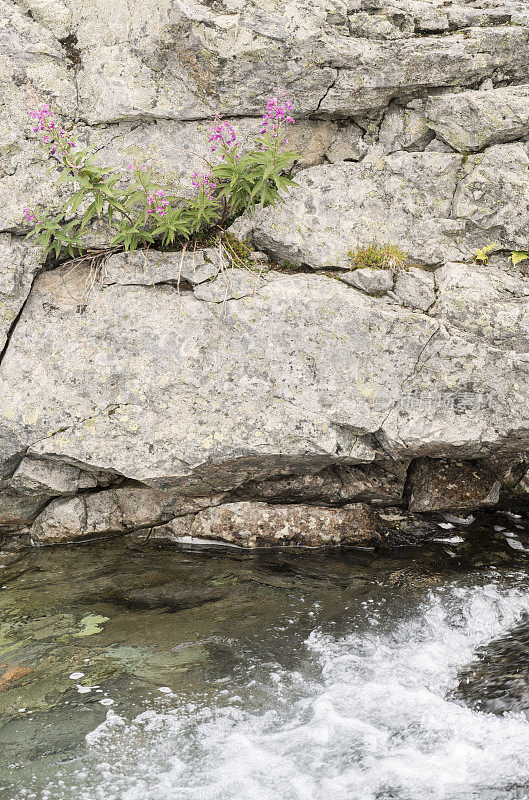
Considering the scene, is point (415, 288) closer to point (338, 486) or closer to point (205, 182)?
point (338, 486)

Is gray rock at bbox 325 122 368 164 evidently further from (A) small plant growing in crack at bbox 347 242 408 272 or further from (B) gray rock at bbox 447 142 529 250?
(B) gray rock at bbox 447 142 529 250

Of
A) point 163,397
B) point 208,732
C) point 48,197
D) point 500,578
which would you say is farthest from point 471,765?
point 48,197

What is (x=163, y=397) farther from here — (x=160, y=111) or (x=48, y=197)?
(x=160, y=111)

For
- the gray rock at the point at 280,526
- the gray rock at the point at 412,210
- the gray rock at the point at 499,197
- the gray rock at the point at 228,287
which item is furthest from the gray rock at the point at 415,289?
the gray rock at the point at 280,526

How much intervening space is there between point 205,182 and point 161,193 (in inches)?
21.9

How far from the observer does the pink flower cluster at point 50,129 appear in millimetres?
6578

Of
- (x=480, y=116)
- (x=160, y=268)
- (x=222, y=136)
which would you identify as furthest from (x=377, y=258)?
(x=160, y=268)

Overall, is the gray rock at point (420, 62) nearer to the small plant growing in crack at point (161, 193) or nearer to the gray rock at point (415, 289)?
the small plant growing in crack at point (161, 193)

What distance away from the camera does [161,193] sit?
290 inches

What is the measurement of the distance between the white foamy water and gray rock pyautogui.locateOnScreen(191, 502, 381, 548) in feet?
6.52

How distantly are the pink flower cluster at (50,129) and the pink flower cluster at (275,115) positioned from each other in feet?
7.56

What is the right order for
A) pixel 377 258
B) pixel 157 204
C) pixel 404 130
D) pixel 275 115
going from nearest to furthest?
pixel 157 204 < pixel 275 115 < pixel 377 258 < pixel 404 130

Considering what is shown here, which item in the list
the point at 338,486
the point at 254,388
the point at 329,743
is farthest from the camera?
the point at 338,486

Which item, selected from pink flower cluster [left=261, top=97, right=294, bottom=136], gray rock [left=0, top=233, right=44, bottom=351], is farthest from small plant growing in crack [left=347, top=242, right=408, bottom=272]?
gray rock [left=0, top=233, right=44, bottom=351]
